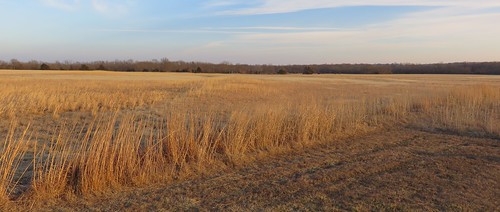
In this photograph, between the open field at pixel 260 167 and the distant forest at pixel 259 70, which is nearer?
the open field at pixel 260 167

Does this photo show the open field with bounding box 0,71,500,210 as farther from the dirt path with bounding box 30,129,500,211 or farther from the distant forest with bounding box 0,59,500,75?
the distant forest with bounding box 0,59,500,75

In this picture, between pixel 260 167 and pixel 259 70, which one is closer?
pixel 260 167

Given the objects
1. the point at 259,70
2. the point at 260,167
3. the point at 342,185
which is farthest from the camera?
the point at 259,70

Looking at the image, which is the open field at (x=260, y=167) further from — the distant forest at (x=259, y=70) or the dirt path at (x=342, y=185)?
the distant forest at (x=259, y=70)

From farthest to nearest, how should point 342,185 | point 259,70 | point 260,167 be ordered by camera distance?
point 259,70 < point 260,167 < point 342,185

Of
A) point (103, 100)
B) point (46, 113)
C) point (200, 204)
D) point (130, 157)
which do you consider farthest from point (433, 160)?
point (103, 100)

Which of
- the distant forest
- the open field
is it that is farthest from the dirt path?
the distant forest

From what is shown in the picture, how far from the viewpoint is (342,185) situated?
20.6ft

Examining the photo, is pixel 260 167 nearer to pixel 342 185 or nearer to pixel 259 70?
pixel 342 185

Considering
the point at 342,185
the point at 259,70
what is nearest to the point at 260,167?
the point at 342,185

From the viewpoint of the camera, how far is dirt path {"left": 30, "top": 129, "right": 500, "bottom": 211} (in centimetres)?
546

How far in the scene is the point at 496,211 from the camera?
17.4 feet

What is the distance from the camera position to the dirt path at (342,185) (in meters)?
5.46

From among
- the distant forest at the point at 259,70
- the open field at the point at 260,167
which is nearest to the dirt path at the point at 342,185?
the open field at the point at 260,167
